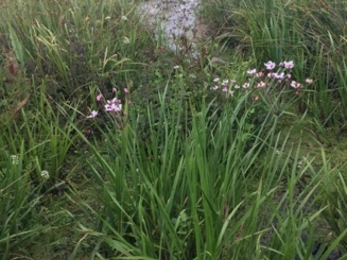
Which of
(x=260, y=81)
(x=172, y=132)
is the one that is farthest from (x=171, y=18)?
(x=172, y=132)

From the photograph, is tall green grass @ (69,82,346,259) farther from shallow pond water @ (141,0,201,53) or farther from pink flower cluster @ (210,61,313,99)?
shallow pond water @ (141,0,201,53)

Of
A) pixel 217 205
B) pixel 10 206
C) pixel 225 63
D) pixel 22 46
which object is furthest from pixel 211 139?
pixel 22 46

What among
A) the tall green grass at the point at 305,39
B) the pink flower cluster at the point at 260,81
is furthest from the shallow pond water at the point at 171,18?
the pink flower cluster at the point at 260,81

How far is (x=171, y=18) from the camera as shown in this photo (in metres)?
5.05

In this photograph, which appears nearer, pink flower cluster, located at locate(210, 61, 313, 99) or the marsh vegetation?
the marsh vegetation

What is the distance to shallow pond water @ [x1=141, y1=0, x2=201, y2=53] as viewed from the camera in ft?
14.6

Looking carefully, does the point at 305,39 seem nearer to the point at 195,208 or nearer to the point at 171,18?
the point at 171,18

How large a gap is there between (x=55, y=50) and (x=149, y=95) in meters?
0.69

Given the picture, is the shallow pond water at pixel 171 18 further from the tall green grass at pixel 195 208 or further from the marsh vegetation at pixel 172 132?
the tall green grass at pixel 195 208

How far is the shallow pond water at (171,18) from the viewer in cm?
444

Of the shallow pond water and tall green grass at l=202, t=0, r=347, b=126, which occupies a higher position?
tall green grass at l=202, t=0, r=347, b=126

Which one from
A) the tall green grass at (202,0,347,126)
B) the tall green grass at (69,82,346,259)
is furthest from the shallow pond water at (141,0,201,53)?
the tall green grass at (69,82,346,259)

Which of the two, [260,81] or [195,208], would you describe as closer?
[195,208]

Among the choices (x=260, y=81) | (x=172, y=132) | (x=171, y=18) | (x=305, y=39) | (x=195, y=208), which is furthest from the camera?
(x=171, y=18)
